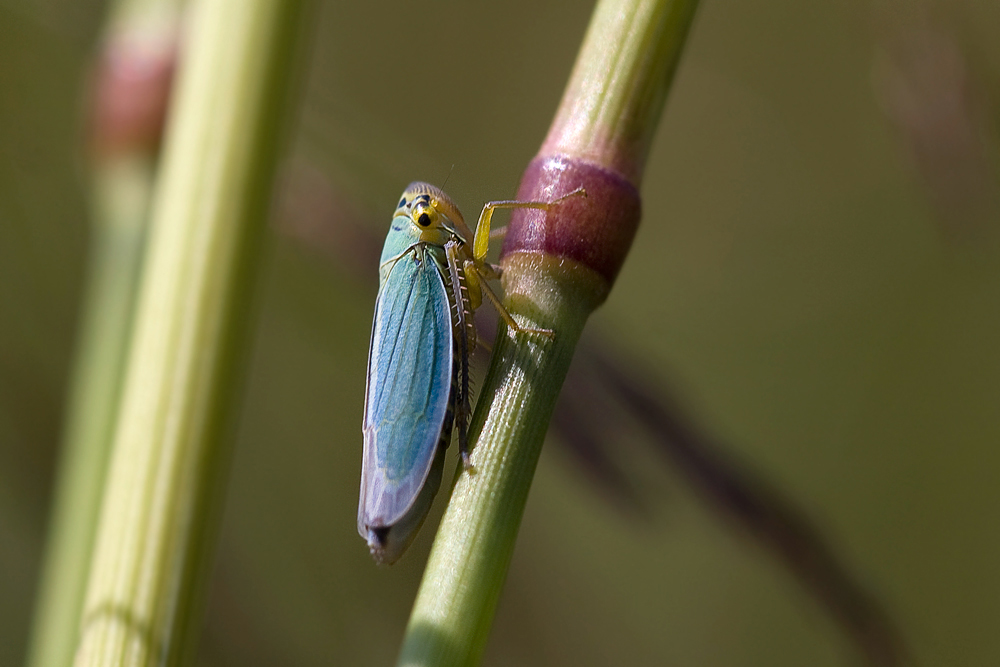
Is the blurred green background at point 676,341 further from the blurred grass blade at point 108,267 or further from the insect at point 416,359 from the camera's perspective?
the blurred grass blade at point 108,267

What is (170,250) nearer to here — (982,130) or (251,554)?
(982,130)

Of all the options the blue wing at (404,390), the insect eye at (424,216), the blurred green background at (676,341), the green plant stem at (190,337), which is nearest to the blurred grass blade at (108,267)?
the green plant stem at (190,337)

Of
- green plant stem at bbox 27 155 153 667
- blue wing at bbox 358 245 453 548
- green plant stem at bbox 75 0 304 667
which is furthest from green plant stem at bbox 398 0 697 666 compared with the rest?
blue wing at bbox 358 245 453 548

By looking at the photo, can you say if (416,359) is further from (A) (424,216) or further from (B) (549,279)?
(B) (549,279)

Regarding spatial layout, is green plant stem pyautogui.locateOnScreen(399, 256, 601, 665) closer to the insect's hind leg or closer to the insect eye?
the insect's hind leg

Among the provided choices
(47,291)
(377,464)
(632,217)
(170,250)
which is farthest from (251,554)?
(632,217)
